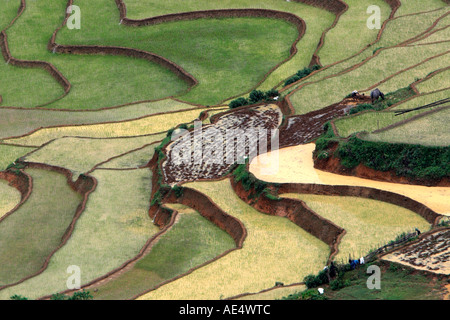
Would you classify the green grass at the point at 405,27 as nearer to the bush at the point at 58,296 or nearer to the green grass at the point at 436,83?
the green grass at the point at 436,83

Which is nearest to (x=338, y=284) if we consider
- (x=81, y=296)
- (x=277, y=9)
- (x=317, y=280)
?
(x=317, y=280)

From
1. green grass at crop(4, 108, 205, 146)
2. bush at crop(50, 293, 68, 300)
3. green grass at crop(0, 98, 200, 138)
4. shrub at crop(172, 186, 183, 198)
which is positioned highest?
green grass at crop(0, 98, 200, 138)

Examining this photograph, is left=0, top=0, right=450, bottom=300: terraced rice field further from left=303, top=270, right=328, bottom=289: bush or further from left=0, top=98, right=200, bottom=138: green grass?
left=303, top=270, right=328, bottom=289: bush

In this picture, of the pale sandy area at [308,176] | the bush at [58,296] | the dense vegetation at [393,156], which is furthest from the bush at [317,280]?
the dense vegetation at [393,156]

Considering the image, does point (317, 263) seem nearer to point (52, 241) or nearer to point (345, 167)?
point (345, 167)

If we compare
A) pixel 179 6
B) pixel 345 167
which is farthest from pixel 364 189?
pixel 179 6

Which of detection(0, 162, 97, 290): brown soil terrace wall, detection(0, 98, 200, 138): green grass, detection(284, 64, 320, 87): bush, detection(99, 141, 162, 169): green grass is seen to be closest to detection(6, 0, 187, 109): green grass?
detection(0, 98, 200, 138): green grass
